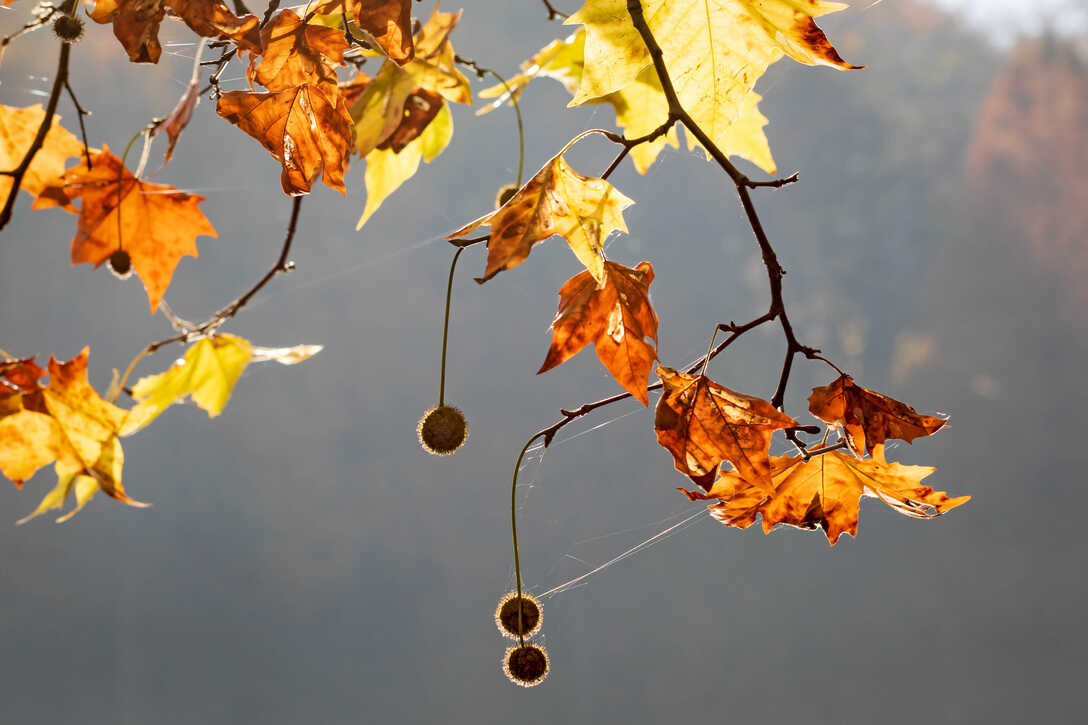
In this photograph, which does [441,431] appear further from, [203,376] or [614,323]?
[203,376]

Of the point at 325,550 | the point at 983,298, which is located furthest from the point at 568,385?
the point at 983,298

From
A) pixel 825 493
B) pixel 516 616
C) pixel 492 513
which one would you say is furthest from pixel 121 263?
pixel 492 513

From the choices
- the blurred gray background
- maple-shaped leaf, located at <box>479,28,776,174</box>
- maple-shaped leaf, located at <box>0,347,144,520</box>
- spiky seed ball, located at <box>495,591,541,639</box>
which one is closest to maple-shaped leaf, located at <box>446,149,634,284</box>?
maple-shaped leaf, located at <box>479,28,776,174</box>

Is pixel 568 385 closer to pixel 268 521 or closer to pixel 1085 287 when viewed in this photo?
pixel 268 521

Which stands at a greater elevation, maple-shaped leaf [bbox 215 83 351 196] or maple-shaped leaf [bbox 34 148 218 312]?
maple-shaped leaf [bbox 215 83 351 196]

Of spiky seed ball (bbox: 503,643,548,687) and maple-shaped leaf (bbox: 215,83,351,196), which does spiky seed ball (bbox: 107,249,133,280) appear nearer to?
maple-shaped leaf (bbox: 215,83,351,196)

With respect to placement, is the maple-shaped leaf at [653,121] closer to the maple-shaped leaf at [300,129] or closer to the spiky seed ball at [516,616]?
the maple-shaped leaf at [300,129]
